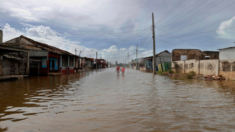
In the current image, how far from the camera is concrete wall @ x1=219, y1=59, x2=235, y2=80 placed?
1370cm

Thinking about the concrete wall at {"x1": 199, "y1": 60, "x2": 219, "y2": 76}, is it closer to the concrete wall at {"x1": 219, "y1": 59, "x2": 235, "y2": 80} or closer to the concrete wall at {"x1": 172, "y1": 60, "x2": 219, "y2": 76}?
the concrete wall at {"x1": 172, "y1": 60, "x2": 219, "y2": 76}

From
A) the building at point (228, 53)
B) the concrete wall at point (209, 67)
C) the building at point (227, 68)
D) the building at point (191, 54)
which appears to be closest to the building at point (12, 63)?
the concrete wall at point (209, 67)

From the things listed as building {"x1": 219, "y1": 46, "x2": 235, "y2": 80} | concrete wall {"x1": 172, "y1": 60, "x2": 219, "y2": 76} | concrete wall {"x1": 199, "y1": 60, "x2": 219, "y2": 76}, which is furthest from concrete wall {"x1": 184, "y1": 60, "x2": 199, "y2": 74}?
building {"x1": 219, "y1": 46, "x2": 235, "y2": 80}

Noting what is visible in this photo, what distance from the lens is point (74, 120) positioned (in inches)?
149

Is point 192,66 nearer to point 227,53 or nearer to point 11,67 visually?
point 227,53

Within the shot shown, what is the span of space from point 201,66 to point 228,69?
3.75m

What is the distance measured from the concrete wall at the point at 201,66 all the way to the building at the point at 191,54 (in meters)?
6.19

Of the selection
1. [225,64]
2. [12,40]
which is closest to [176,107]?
[225,64]

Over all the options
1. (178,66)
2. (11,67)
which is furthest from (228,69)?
(11,67)

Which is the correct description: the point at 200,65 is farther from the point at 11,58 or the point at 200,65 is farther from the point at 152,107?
the point at 11,58

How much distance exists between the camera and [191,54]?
3080 cm

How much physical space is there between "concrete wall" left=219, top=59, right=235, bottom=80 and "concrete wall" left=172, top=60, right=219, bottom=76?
47 cm

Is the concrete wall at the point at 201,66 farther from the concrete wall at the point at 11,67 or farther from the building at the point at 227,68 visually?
the concrete wall at the point at 11,67

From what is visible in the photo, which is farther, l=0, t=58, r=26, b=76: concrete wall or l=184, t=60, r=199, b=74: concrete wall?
l=184, t=60, r=199, b=74: concrete wall
